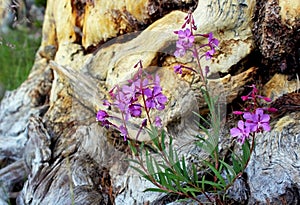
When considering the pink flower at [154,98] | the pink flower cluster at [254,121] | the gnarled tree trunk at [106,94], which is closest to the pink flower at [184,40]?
the pink flower at [154,98]

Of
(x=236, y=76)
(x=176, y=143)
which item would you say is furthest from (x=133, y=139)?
(x=236, y=76)

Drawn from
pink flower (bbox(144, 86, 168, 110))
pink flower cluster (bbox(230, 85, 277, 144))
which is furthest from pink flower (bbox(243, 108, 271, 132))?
pink flower (bbox(144, 86, 168, 110))

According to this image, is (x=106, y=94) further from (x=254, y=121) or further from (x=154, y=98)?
(x=254, y=121)

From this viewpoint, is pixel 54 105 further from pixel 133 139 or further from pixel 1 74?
pixel 1 74

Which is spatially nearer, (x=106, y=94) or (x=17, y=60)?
(x=106, y=94)

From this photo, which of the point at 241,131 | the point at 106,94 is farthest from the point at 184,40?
the point at 106,94

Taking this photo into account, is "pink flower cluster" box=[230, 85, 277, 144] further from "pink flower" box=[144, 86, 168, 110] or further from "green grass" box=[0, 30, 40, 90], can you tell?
"green grass" box=[0, 30, 40, 90]

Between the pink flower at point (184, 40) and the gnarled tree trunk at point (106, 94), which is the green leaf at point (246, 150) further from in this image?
the pink flower at point (184, 40)

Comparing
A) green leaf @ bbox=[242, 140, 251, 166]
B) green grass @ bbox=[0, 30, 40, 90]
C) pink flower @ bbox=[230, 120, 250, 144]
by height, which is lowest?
green grass @ bbox=[0, 30, 40, 90]

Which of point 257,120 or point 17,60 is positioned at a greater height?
point 257,120
